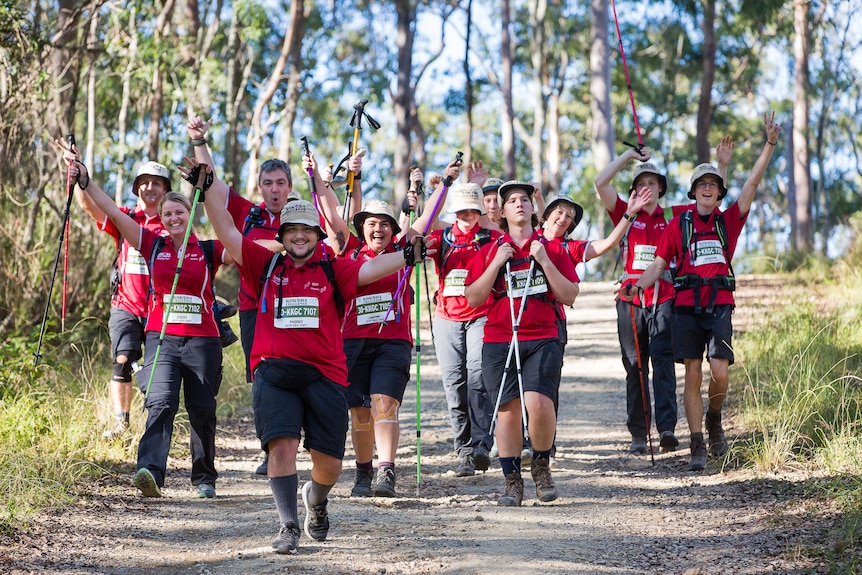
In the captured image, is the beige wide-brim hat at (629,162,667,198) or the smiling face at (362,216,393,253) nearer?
the smiling face at (362,216,393,253)

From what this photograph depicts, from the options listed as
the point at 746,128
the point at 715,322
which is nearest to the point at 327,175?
the point at 715,322

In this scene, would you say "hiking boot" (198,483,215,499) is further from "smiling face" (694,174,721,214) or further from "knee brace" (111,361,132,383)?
"smiling face" (694,174,721,214)

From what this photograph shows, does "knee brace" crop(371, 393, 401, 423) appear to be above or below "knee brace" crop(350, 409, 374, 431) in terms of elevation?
above

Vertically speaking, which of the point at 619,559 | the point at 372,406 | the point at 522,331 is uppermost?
the point at 522,331

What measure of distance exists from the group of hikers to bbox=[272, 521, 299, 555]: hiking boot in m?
0.01

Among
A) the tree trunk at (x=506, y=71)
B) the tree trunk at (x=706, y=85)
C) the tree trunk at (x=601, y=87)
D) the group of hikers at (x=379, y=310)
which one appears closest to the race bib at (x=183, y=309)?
the group of hikers at (x=379, y=310)

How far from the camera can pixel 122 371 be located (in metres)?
8.52

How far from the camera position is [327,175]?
323 inches

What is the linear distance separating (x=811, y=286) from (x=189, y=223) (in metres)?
12.6

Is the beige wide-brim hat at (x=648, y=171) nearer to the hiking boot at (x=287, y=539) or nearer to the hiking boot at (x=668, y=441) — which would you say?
the hiking boot at (x=668, y=441)

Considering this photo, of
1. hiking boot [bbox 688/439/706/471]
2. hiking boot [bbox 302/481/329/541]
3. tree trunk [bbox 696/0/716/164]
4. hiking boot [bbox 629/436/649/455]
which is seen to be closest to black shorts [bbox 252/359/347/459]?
hiking boot [bbox 302/481/329/541]

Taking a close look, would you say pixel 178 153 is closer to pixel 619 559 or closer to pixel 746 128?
pixel 619 559

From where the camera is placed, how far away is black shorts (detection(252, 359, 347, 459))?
5.70m

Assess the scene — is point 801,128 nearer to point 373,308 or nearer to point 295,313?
point 373,308
